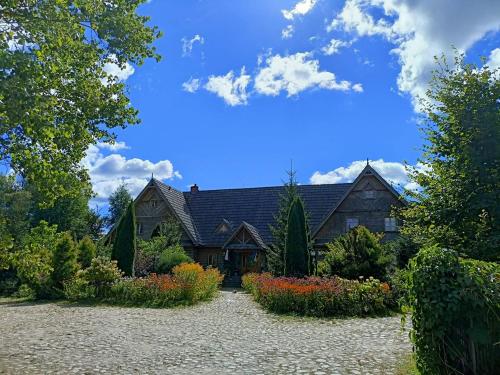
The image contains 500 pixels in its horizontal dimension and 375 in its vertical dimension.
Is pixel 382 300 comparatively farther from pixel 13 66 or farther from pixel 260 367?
pixel 13 66

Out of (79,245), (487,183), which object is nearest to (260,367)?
(487,183)

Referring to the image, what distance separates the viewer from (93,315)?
13242 mm

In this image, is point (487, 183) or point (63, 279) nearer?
point (487, 183)

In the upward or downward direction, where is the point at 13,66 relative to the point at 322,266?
upward

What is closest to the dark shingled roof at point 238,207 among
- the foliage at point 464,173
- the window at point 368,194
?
the window at point 368,194

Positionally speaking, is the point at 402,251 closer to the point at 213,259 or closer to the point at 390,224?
the point at 390,224

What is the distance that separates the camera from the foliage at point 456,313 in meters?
4.65

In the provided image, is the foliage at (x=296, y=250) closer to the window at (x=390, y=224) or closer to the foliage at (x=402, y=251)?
the foliage at (x=402, y=251)

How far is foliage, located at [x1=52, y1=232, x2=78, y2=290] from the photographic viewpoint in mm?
20141

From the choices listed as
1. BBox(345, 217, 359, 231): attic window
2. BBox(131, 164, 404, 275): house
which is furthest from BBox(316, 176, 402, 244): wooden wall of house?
BBox(345, 217, 359, 231): attic window

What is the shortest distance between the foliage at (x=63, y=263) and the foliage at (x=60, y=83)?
13.6 metres

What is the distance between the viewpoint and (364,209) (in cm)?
2952

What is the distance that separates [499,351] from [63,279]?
1950cm

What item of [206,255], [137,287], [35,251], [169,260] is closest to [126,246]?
[169,260]
